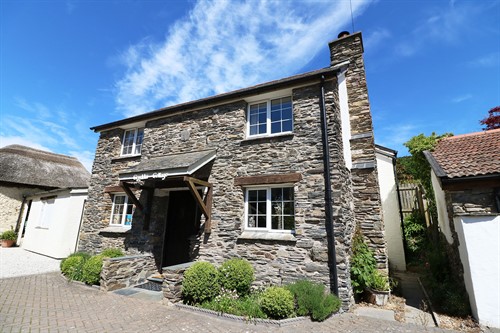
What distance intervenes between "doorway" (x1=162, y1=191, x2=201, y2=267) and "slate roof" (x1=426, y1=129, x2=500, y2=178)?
26.0 ft

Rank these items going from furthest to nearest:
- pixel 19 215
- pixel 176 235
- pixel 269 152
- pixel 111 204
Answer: pixel 19 215
pixel 111 204
pixel 176 235
pixel 269 152

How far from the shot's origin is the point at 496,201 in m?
5.30

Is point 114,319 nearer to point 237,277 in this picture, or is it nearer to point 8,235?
point 237,277

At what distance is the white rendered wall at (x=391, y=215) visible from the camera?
10.1 meters

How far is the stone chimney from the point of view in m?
7.47

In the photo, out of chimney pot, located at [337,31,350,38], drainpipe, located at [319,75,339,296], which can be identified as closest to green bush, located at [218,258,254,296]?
drainpipe, located at [319,75,339,296]

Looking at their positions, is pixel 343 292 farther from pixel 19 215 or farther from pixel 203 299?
pixel 19 215

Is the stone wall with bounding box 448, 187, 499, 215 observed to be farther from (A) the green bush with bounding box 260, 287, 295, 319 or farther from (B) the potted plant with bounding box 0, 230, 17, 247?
(B) the potted plant with bounding box 0, 230, 17, 247

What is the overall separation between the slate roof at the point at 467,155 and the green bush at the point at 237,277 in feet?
17.7

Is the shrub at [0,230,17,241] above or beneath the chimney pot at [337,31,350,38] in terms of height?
beneath

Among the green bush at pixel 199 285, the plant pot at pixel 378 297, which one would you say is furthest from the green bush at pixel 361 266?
the green bush at pixel 199 285

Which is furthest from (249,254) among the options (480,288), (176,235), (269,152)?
(480,288)

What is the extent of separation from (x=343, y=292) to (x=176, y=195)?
6701mm

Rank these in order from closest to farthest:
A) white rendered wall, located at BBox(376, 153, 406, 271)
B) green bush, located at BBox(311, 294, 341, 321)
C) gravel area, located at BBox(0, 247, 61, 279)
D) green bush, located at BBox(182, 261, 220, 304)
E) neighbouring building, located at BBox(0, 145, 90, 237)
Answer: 1. green bush, located at BBox(311, 294, 341, 321)
2. green bush, located at BBox(182, 261, 220, 304)
3. gravel area, located at BBox(0, 247, 61, 279)
4. white rendered wall, located at BBox(376, 153, 406, 271)
5. neighbouring building, located at BBox(0, 145, 90, 237)
